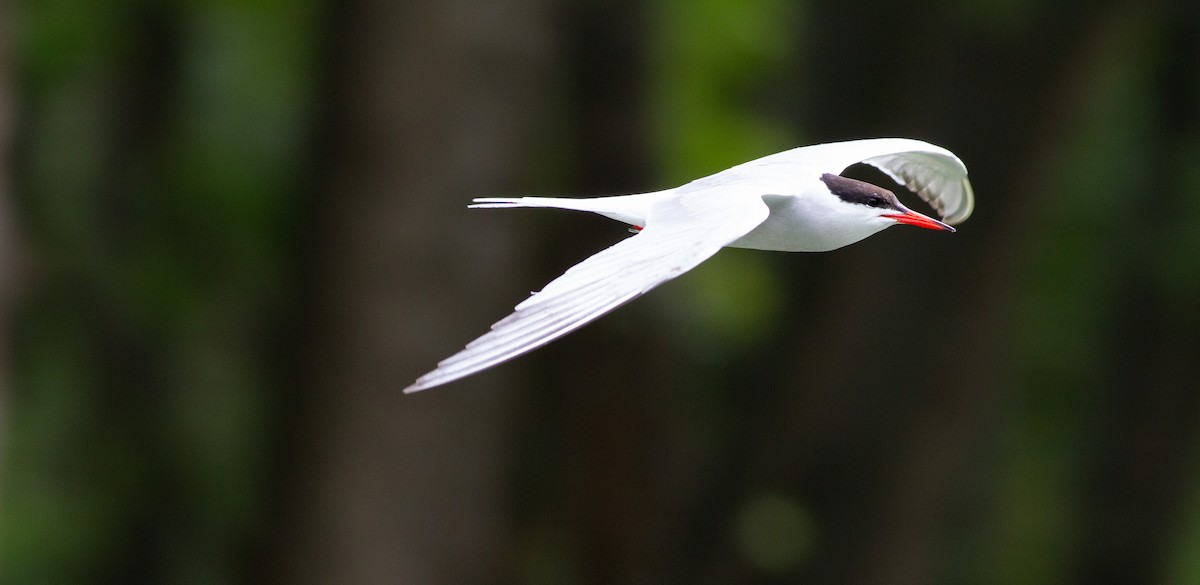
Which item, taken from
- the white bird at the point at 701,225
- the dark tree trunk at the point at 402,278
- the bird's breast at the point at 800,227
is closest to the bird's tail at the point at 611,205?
the white bird at the point at 701,225

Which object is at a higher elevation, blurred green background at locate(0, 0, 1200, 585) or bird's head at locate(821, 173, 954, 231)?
bird's head at locate(821, 173, 954, 231)

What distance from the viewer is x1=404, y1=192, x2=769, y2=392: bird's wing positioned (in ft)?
6.31

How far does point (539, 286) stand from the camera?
877 cm

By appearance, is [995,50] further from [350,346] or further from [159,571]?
[159,571]

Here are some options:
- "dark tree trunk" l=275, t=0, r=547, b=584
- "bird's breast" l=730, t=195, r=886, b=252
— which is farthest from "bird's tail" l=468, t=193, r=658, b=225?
"dark tree trunk" l=275, t=0, r=547, b=584

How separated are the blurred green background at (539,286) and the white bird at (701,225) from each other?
4252 millimetres

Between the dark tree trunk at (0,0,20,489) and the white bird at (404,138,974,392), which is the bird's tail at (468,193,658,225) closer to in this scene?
the white bird at (404,138,974,392)

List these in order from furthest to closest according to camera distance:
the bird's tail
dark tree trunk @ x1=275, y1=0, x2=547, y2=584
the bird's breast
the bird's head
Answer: dark tree trunk @ x1=275, y1=0, x2=547, y2=584 < the bird's head < the bird's breast < the bird's tail

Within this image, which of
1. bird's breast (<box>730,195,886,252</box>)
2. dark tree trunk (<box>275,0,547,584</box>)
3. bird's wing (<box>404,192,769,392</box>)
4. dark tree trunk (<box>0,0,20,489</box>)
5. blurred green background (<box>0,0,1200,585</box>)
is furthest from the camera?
blurred green background (<box>0,0,1200,585</box>)

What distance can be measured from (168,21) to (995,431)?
8132 mm

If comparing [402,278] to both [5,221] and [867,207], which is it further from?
[867,207]

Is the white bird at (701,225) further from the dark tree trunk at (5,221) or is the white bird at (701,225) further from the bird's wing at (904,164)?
the dark tree trunk at (5,221)

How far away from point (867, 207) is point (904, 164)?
97cm

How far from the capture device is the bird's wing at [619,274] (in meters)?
1.92
